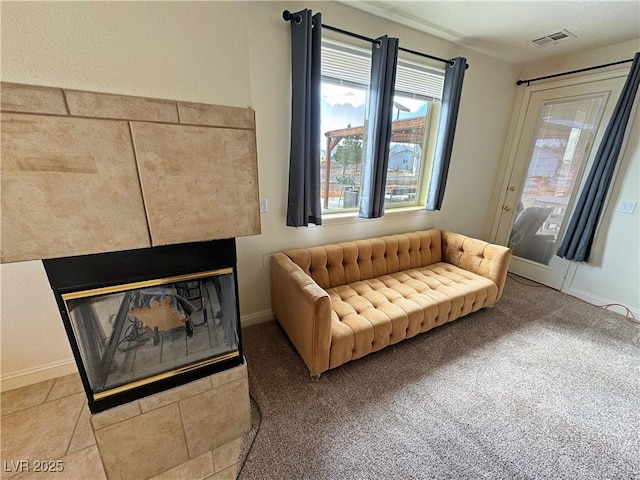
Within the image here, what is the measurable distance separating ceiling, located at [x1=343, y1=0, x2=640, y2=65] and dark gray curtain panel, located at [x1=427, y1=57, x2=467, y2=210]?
0.30 m

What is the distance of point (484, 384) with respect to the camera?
176cm

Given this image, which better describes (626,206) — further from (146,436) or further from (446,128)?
(146,436)

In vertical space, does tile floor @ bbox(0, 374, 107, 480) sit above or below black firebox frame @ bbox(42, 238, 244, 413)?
below

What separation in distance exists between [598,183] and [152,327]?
13.4ft

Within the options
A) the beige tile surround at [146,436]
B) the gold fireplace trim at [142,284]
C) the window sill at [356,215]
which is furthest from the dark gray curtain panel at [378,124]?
the beige tile surround at [146,436]

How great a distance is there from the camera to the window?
7.13 feet

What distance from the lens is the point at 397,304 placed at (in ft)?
6.62

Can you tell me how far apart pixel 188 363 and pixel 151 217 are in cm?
71

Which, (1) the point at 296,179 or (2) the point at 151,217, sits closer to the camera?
(2) the point at 151,217

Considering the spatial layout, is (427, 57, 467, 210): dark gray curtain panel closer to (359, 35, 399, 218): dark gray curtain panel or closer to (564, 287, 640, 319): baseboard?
(359, 35, 399, 218): dark gray curtain panel

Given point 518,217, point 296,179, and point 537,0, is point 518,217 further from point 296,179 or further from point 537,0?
point 296,179

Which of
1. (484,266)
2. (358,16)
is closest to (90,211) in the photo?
(358,16)

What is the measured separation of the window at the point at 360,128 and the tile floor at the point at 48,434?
2.26 meters

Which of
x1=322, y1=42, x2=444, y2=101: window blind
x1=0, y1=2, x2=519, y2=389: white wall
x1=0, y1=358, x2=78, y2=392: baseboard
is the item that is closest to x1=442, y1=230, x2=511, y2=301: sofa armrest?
x1=0, y1=2, x2=519, y2=389: white wall
